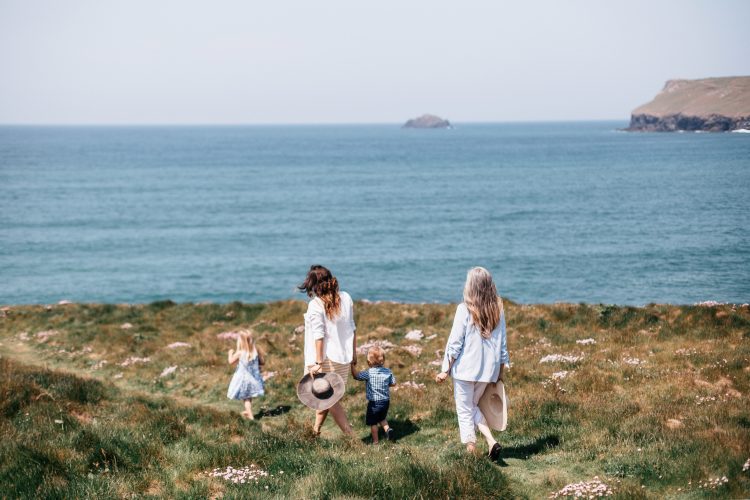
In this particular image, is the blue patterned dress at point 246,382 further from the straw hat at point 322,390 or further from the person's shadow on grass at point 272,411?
the straw hat at point 322,390

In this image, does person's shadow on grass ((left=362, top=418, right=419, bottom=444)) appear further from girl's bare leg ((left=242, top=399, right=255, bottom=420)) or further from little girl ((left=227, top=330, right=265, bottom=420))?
little girl ((left=227, top=330, right=265, bottom=420))

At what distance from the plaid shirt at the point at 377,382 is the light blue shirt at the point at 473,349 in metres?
2.30

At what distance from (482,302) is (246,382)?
26.5 feet

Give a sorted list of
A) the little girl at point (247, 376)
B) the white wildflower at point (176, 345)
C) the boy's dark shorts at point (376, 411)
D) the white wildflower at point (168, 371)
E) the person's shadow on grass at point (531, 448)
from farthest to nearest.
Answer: the white wildflower at point (176, 345), the white wildflower at point (168, 371), the little girl at point (247, 376), the boy's dark shorts at point (376, 411), the person's shadow on grass at point (531, 448)

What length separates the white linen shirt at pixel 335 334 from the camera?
1097cm

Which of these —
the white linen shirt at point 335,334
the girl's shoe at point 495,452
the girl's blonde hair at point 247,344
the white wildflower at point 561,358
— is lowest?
the white wildflower at point 561,358

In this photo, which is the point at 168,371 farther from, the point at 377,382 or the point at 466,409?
the point at 466,409

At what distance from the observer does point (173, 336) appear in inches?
973

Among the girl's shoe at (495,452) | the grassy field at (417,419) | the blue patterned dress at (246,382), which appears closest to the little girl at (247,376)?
the blue patterned dress at (246,382)

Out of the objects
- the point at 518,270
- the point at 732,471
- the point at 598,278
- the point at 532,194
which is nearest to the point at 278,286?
the point at 518,270

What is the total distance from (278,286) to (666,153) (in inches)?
5348

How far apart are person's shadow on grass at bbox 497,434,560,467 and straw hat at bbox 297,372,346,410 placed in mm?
2894

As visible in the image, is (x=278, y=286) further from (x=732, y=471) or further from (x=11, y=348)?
(x=732, y=471)

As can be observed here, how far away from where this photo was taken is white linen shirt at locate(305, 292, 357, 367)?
36.0 ft
